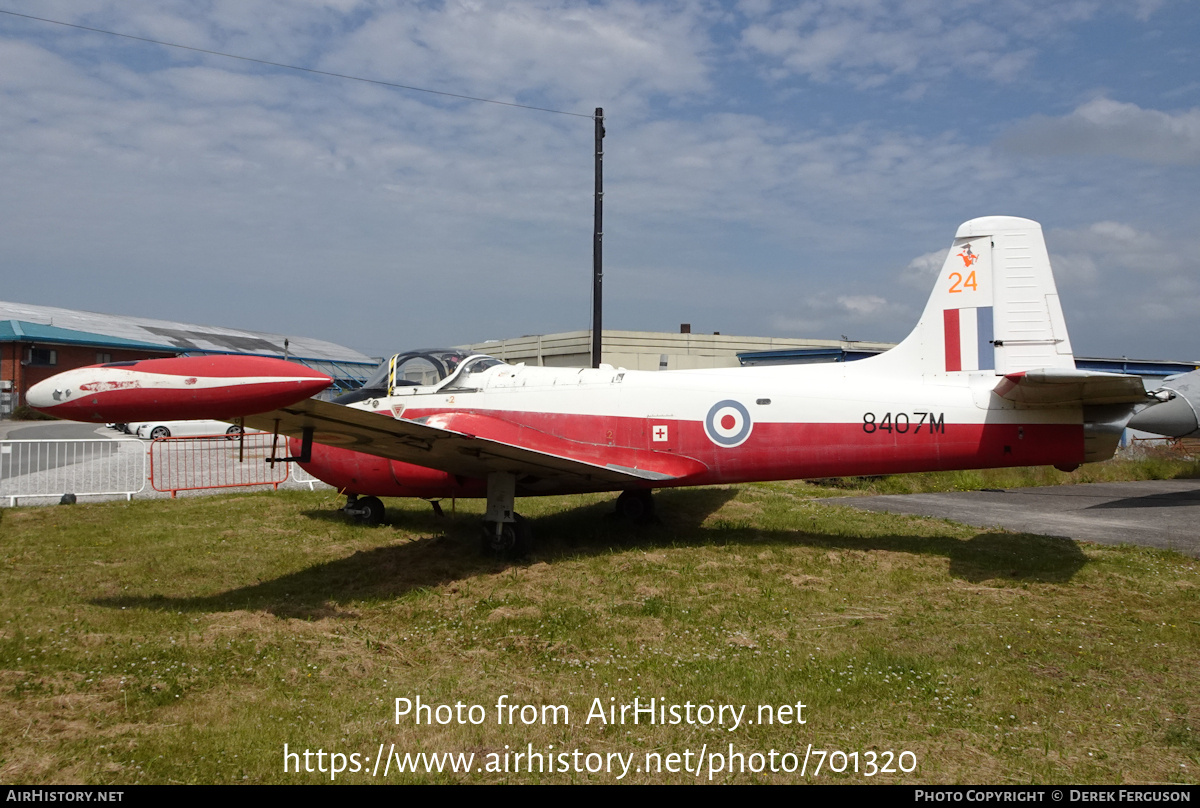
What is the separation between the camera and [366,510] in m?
11.0

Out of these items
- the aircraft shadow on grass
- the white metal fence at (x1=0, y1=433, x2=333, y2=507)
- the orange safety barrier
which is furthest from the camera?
the orange safety barrier

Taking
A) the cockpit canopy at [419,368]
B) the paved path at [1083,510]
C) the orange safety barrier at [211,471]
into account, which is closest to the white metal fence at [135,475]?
the orange safety barrier at [211,471]

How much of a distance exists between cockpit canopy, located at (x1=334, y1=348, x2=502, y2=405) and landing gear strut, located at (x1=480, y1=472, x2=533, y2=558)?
1.85m

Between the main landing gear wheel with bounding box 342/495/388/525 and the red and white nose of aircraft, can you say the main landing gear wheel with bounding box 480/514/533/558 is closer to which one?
the main landing gear wheel with bounding box 342/495/388/525

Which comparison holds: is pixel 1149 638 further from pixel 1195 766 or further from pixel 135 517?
pixel 135 517

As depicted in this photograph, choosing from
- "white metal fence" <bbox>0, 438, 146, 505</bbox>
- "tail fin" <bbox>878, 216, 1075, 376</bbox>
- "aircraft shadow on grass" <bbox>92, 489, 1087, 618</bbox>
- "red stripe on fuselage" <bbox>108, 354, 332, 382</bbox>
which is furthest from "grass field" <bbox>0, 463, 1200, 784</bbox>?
"white metal fence" <bbox>0, 438, 146, 505</bbox>

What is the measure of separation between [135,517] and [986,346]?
465 inches

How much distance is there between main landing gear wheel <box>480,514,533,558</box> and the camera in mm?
8633

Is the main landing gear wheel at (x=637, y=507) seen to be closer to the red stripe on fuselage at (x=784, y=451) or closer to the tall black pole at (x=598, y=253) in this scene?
the red stripe on fuselage at (x=784, y=451)

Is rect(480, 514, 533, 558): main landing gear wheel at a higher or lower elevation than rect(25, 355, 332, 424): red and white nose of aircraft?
lower

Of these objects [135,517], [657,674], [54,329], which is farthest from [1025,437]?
[54,329]

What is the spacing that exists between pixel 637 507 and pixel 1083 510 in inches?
323

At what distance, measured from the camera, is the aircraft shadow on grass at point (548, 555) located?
696 cm

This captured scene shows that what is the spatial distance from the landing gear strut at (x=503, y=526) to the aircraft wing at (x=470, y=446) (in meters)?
0.17
